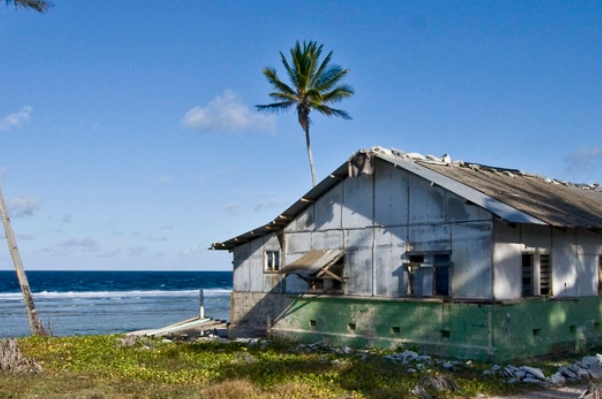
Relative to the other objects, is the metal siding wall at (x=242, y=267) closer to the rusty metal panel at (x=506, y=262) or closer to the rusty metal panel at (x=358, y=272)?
the rusty metal panel at (x=358, y=272)

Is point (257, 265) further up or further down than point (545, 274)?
further up

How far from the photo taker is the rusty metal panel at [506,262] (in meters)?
16.9

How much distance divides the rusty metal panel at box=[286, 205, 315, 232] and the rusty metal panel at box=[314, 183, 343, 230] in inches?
Result: 9.0

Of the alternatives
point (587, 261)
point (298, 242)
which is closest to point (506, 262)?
point (587, 261)

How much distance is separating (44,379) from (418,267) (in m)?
9.44

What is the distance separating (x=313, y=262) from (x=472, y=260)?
500 cm

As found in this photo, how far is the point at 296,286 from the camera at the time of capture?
22.3m

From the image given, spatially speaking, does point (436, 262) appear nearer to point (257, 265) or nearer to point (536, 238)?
point (536, 238)

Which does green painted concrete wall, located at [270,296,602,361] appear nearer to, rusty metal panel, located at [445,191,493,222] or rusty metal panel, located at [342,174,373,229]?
rusty metal panel, located at [445,191,493,222]

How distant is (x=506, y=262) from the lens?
1720cm

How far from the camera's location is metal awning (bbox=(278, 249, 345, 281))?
66.0 ft

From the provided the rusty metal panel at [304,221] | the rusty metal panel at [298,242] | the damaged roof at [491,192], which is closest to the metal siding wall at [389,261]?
the damaged roof at [491,192]

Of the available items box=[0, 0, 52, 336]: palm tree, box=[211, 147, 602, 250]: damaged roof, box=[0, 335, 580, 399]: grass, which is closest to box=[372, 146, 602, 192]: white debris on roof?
box=[211, 147, 602, 250]: damaged roof

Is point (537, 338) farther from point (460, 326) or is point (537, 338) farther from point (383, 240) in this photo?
point (383, 240)
